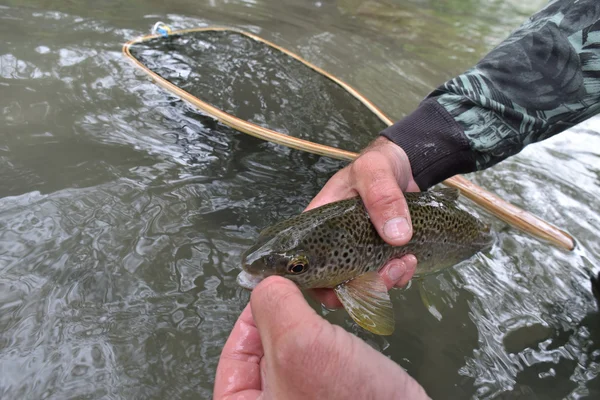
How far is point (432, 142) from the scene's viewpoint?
2990mm

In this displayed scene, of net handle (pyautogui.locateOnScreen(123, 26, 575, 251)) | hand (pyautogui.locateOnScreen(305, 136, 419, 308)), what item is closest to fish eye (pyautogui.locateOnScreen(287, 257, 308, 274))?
hand (pyautogui.locateOnScreen(305, 136, 419, 308))

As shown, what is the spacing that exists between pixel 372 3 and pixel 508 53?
1055 cm

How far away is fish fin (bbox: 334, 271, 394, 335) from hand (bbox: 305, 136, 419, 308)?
182 mm

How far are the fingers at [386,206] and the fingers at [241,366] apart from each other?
942 mm

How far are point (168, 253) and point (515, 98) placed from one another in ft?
9.34

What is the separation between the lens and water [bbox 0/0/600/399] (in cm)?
276

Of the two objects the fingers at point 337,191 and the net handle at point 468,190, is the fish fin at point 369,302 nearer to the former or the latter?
the fingers at point 337,191

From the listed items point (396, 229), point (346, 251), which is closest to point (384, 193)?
point (396, 229)

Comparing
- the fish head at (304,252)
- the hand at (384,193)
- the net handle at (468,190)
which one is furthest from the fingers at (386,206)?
the net handle at (468,190)

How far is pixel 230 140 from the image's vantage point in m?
4.57

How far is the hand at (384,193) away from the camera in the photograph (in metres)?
2.48

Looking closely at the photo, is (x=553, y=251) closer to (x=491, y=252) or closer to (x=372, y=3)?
(x=491, y=252)

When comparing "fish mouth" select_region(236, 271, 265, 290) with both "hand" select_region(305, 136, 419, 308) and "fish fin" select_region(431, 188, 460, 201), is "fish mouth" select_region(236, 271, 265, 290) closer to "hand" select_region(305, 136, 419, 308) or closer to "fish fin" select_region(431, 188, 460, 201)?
"hand" select_region(305, 136, 419, 308)

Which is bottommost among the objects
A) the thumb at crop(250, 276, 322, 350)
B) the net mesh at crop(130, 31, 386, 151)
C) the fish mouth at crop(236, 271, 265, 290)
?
the net mesh at crop(130, 31, 386, 151)
